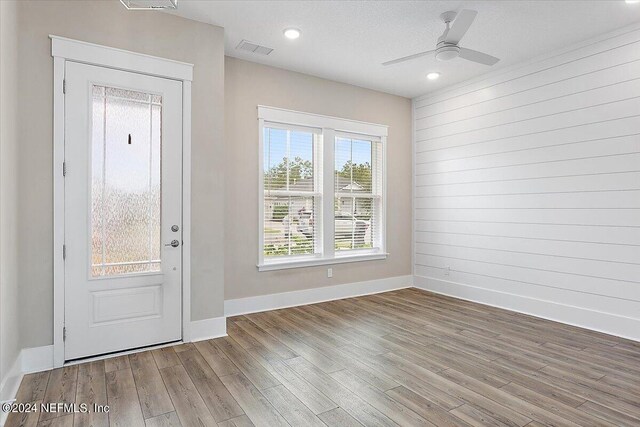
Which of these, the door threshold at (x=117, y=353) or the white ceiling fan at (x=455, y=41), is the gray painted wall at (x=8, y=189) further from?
the white ceiling fan at (x=455, y=41)

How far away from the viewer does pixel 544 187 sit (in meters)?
4.29

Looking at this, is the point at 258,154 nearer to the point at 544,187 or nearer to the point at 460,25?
the point at 460,25

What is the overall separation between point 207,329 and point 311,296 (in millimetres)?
1690

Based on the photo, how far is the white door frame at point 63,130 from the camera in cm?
290

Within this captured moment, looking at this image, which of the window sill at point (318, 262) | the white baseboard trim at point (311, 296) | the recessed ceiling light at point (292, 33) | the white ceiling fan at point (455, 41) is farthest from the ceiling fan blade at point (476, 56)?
the white baseboard trim at point (311, 296)

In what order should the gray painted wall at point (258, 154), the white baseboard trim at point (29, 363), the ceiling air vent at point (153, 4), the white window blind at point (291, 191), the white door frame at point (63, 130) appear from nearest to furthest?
the ceiling air vent at point (153, 4), the white baseboard trim at point (29, 363), the white door frame at point (63, 130), the gray painted wall at point (258, 154), the white window blind at point (291, 191)

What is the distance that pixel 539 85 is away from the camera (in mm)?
4340

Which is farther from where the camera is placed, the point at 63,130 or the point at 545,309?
the point at 545,309

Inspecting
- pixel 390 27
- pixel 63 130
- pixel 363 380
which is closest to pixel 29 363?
pixel 63 130

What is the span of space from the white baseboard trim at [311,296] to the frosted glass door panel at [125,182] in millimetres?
1353

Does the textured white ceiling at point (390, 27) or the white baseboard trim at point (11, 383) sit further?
the textured white ceiling at point (390, 27)

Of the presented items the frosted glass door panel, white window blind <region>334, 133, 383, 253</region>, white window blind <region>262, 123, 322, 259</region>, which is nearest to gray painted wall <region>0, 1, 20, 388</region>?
the frosted glass door panel

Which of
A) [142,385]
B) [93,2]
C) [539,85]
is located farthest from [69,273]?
[539,85]

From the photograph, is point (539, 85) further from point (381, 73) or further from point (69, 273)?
point (69, 273)
